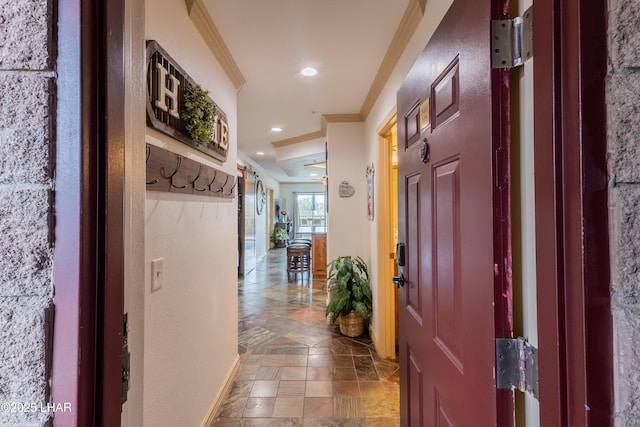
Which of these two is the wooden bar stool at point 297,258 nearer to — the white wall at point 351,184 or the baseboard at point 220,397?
the white wall at point 351,184

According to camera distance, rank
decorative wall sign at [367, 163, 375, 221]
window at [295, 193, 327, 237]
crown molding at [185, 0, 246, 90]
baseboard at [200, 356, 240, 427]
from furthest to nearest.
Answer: window at [295, 193, 327, 237]
decorative wall sign at [367, 163, 375, 221]
baseboard at [200, 356, 240, 427]
crown molding at [185, 0, 246, 90]

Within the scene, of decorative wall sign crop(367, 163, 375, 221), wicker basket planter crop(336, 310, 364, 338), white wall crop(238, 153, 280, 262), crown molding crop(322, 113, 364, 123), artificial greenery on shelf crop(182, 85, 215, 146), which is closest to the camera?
artificial greenery on shelf crop(182, 85, 215, 146)

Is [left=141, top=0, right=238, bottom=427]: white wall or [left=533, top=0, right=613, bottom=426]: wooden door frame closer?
[left=533, top=0, right=613, bottom=426]: wooden door frame

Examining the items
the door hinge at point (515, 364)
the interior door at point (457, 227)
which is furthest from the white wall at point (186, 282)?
the door hinge at point (515, 364)

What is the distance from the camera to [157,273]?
1.30m

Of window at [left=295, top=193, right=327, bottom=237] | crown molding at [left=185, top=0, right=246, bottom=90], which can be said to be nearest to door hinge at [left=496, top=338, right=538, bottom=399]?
crown molding at [left=185, top=0, right=246, bottom=90]

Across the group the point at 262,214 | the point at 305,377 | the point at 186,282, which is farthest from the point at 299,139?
the point at 262,214

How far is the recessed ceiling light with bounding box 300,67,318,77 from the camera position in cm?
246

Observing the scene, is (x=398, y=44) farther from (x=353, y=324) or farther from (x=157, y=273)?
(x=353, y=324)

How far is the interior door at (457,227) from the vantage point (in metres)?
0.69

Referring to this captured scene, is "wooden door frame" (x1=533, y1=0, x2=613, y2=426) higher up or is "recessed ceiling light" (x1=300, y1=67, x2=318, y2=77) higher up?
"recessed ceiling light" (x1=300, y1=67, x2=318, y2=77)

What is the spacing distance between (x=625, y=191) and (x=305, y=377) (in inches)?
98.2

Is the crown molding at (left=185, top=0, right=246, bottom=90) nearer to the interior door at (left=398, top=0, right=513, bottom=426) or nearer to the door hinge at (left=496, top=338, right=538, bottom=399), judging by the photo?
the interior door at (left=398, top=0, right=513, bottom=426)

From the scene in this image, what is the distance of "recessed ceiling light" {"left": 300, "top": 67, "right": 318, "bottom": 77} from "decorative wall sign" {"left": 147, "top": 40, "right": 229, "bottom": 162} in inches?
43.5
